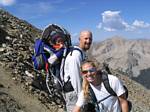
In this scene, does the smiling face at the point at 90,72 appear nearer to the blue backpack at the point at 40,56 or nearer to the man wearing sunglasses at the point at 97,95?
the man wearing sunglasses at the point at 97,95

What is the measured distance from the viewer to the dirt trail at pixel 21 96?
16969 millimetres

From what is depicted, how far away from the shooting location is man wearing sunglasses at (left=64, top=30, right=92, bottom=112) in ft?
22.4

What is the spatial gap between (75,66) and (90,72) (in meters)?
0.70

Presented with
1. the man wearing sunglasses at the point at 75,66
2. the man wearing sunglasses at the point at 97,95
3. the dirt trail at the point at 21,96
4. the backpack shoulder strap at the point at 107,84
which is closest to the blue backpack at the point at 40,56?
the man wearing sunglasses at the point at 75,66

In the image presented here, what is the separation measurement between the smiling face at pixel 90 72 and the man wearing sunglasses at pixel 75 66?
23.2 inches

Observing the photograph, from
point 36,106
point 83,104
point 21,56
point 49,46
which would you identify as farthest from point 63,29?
point 21,56

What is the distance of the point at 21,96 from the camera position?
17.7 meters

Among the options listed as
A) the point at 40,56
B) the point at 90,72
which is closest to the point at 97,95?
A: the point at 90,72

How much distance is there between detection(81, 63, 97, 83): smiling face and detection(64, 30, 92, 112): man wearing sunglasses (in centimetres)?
59

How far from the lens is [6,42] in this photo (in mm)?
24172

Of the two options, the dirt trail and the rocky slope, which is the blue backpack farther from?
the dirt trail

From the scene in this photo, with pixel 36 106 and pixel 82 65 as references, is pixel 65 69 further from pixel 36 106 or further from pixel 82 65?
pixel 36 106

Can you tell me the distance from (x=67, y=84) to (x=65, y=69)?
0.27 meters

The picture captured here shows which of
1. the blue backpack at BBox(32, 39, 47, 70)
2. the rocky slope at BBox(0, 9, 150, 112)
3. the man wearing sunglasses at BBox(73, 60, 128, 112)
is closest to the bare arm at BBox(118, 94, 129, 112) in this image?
the man wearing sunglasses at BBox(73, 60, 128, 112)
